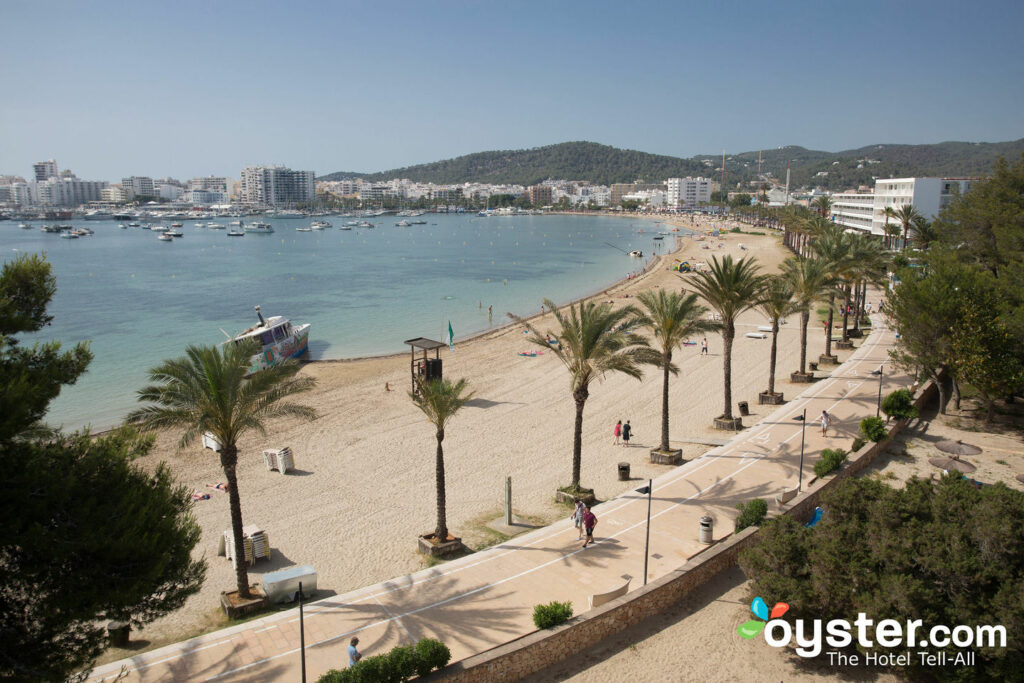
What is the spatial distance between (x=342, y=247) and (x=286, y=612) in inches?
4723

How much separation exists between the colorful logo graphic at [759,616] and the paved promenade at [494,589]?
1.95m

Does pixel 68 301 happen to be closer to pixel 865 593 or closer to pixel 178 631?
pixel 178 631

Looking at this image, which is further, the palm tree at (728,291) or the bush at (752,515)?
the palm tree at (728,291)

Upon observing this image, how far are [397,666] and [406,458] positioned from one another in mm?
12803

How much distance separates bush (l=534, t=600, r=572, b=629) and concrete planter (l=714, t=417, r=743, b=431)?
14113 millimetres

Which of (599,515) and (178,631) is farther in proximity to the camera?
(599,515)

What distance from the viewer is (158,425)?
12.4 meters

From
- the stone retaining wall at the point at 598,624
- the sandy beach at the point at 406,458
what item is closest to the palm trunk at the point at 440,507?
the sandy beach at the point at 406,458

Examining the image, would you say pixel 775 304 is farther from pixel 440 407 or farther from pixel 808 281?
pixel 440 407

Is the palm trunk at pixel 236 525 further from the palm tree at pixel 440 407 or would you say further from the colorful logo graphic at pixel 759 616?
the colorful logo graphic at pixel 759 616

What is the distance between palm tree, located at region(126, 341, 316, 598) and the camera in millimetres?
12477

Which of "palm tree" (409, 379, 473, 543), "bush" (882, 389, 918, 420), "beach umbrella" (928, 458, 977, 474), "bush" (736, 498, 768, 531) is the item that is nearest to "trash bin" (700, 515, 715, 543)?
"bush" (736, 498, 768, 531)

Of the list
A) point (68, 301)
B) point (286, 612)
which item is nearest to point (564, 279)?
point (68, 301)

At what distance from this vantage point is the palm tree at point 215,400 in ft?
40.9
